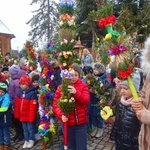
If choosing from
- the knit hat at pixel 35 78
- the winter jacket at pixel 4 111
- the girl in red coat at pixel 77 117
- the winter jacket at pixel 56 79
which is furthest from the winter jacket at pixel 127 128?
→ the knit hat at pixel 35 78

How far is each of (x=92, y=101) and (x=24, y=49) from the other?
2275 millimetres

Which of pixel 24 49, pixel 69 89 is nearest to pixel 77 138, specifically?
pixel 69 89

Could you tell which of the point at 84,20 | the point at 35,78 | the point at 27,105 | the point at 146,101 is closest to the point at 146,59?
the point at 146,101

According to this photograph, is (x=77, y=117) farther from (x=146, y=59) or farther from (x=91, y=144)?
(x=146, y=59)

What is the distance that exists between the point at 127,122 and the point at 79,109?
0.94 meters

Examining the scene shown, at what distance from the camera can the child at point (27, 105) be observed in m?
4.66

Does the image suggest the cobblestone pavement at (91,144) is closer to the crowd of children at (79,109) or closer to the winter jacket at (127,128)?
the crowd of children at (79,109)

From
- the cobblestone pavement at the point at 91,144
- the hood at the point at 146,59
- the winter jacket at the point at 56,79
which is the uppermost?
the hood at the point at 146,59

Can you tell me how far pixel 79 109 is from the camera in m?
3.61

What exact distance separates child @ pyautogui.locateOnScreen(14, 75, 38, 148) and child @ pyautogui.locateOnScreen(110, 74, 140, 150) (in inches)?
85.4

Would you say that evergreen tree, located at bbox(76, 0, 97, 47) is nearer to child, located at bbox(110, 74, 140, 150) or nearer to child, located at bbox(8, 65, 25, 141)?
child, located at bbox(8, 65, 25, 141)

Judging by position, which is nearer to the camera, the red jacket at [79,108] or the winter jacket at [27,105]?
the red jacket at [79,108]

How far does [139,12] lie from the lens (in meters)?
22.0

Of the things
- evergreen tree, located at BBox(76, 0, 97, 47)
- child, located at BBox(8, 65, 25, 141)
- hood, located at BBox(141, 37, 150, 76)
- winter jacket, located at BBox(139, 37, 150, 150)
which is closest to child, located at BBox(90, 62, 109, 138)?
child, located at BBox(8, 65, 25, 141)
